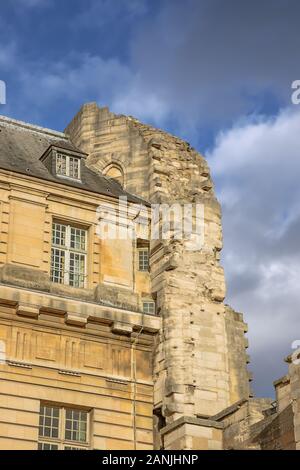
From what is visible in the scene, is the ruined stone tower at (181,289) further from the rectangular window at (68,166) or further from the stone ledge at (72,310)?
the rectangular window at (68,166)

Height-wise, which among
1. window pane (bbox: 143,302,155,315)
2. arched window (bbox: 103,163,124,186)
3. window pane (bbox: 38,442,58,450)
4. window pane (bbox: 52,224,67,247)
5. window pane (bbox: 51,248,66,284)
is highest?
arched window (bbox: 103,163,124,186)

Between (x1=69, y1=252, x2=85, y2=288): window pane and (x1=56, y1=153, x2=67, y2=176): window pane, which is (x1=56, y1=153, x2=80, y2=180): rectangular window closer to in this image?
(x1=56, y1=153, x2=67, y2=176): window pane

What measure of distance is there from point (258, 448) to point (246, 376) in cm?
732

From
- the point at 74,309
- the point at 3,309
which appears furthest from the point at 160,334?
the point at 3,309

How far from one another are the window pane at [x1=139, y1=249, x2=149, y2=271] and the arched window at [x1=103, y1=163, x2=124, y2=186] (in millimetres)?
2969

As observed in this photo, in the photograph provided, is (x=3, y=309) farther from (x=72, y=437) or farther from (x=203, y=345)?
(x=203, y=345)

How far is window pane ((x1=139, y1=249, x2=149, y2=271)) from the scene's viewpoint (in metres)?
27.2

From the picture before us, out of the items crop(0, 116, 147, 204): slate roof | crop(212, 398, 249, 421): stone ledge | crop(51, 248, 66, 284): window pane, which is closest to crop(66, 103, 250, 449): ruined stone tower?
crop(212, 398, 249, 421): stone ledge

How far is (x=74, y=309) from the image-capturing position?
78.0ft

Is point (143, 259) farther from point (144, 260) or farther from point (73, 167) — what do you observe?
point (73, 167)

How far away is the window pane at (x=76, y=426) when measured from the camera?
22.9 meters

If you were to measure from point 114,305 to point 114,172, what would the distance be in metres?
6.16
